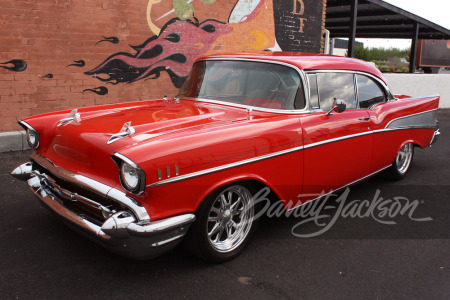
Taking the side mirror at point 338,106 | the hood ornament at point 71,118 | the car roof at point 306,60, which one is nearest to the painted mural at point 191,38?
the car roof at point 306,60

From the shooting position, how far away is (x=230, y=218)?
9.70 ft

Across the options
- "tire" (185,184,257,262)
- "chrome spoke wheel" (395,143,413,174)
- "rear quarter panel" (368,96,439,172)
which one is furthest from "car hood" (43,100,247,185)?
"chrome spoke wheel" (395,143,413,174)

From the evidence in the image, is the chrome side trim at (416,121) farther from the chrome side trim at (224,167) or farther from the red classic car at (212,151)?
the chrome side trim at (224,167)

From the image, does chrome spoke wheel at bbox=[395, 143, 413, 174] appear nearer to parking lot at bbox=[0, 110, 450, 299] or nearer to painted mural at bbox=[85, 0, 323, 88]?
parking lot at bbox=[0, 110, 450, 299]

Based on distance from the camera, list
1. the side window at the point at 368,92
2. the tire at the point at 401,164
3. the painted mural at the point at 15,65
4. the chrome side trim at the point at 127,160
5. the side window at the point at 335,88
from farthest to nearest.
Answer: the painted mural at the point at 15,65 < the tire at the point at 401,164 < the side window at the point at 368,92 < the side window at the point at 335,88 < the chrome side trim at the point at 127,160

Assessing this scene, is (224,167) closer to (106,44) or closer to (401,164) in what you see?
(401,164)

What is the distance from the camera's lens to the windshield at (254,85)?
3406 mm

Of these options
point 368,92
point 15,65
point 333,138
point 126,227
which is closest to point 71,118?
point 126,227

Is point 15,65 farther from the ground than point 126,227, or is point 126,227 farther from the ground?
point 15,65

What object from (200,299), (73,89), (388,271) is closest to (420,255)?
(388,271)

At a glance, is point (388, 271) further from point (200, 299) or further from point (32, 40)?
point (32, 40)

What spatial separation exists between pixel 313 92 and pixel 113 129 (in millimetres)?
1743

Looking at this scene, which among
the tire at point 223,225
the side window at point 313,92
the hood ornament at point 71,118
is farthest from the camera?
the side window at point 313,92

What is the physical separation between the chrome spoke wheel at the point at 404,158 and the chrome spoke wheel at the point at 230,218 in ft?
9.05
